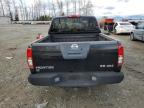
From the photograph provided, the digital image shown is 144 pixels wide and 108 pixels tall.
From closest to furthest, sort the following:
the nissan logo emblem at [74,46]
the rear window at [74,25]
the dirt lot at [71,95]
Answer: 1. the nissan logo emblem at [74,46]
2. the dirt lot at [71,95]
3. the rear window at [74,25]

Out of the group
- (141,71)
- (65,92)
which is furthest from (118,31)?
(65,92)

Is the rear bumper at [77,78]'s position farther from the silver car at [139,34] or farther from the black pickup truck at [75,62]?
the silver car at [139,34]

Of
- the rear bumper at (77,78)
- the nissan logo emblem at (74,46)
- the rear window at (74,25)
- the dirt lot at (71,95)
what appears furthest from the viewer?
the rear window at (74,25)

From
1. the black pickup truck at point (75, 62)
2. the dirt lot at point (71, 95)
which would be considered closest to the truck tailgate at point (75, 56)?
the black pickup truck at point (75, 62)

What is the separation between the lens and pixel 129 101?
4398 millimetres

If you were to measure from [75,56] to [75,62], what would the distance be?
0.18 metres

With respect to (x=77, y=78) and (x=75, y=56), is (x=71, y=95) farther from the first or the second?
(x=75, y=56)

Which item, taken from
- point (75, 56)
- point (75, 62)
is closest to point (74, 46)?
point (75, 56)

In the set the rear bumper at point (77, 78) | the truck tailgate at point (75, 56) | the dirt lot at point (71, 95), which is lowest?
the dirt lot at point (71, 95)

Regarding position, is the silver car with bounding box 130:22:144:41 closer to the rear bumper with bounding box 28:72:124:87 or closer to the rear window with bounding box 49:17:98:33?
the rear window with bounding box 49:17:98:33

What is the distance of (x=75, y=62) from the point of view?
3.97 m

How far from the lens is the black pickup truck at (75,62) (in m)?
3.87

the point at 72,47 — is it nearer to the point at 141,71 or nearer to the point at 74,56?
the point at 74,56

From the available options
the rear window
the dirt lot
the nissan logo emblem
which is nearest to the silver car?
the dirt lot
